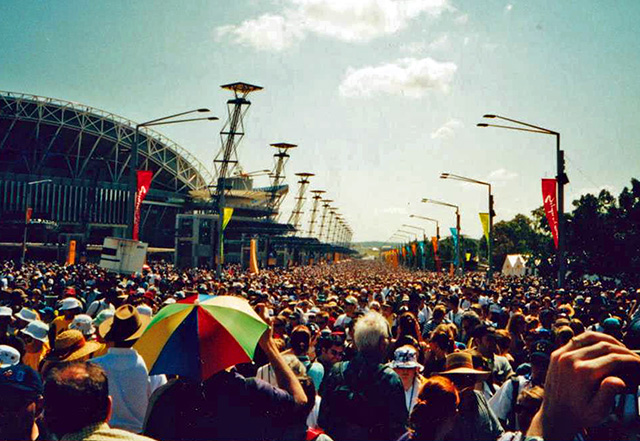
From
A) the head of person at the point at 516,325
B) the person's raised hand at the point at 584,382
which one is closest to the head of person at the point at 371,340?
the person's raised hand at the point at 584,382

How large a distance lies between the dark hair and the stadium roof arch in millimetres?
89220

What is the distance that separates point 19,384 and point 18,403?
105mm

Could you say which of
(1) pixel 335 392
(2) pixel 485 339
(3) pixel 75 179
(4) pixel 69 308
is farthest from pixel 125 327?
(3) pixel 75 179

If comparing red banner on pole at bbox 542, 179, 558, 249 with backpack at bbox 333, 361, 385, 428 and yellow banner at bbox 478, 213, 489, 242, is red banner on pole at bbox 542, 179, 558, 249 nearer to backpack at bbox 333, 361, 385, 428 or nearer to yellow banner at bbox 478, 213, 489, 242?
yellow banner at bbox 478, 213, 489, 242

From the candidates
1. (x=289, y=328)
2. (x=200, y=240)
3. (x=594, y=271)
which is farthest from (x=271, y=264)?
(x=289, y=328)

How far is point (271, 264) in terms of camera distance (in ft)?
239

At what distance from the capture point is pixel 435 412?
12.0ft

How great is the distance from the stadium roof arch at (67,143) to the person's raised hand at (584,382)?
9090 cm

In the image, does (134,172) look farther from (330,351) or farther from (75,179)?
(75,179)

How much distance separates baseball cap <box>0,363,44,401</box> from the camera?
3.48m

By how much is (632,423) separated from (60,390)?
84.9 inches

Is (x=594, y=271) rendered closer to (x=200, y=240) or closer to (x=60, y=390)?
(x=60, y=390)

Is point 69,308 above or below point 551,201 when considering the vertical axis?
below

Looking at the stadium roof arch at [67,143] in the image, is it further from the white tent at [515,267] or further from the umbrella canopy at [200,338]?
the umbrella canopy at [200,338]
